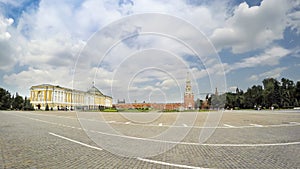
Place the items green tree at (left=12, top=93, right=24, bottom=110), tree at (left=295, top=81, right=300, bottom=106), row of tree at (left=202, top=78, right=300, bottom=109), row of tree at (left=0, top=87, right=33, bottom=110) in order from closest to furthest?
tree at (left=295, top=81, right=300, bottom=106), row of tree at (left=202, top=78, right=300, bottom=109), row of tree at (left=0, top=87, right=33, bottom=110), green tree at (left=12, top=93, right=24, bottom=110)

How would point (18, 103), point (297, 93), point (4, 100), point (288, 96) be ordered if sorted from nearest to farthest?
point (297, 93) → point (288, 96) → point (4, 100) → point (18, 103)

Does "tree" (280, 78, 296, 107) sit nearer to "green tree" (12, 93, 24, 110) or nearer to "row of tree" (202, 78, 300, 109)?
"row of tree" (202, 78, 300, 109)

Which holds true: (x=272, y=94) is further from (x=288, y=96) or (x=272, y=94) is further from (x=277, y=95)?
(x=288, y=96)

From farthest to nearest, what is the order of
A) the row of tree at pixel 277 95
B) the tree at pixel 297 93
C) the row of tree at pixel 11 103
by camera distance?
the row of tree at pixel 11 103 → the row of tree at pixel 277 95 → the tree at pixel 297 93

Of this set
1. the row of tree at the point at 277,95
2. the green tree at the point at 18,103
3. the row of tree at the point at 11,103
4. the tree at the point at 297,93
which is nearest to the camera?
the tree at the point at 297,93

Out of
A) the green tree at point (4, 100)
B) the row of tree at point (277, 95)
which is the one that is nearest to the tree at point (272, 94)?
the row of tree at point (277, 95)

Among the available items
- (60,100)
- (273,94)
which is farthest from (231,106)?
(60,100)

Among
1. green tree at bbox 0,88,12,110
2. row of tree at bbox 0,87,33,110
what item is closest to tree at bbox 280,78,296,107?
row of tree at bbox 0,87,33,110

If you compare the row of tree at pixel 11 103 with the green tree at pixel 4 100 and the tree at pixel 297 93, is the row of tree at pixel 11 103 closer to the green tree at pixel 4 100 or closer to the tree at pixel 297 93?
the green tree at pixel 4 100

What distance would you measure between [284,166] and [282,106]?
10158 centimetres

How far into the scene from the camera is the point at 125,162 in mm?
6664

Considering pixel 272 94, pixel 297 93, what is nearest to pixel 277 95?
pixel 272 94

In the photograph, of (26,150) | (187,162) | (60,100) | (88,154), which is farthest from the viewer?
(60,100)

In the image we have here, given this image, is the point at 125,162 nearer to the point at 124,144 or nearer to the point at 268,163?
the point at 124,144
